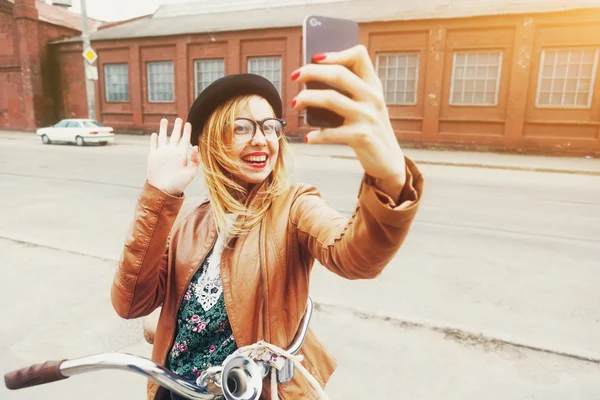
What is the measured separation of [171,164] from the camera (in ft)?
4.45

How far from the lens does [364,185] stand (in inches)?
40.9

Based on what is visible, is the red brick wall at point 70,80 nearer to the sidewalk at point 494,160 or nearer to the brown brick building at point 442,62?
the brown brick building at point 442,62

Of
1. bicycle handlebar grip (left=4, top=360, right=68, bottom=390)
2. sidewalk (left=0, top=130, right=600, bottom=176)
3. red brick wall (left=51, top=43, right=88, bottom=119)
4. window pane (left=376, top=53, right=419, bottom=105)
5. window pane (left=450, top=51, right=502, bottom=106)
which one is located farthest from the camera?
red brick wall (left=51, top=43, right=88, bottom=119)

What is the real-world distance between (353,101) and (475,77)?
2016 cm

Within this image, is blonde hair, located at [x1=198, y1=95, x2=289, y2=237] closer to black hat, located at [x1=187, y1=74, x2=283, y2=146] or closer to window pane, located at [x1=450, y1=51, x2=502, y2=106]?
black hat, located at [x1=187, y1=74, x2=283, y2=146]

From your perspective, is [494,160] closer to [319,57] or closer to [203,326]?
[203,326]

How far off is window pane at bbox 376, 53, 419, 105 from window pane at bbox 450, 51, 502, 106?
5.75 ft

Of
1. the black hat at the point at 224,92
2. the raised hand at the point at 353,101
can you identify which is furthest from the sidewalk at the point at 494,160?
the raised hand at the point at 353,101

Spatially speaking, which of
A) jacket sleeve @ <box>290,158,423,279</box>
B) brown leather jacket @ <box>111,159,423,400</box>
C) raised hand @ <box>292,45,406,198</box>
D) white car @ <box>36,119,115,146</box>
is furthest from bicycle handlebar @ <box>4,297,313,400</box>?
white car @ <box>36,119,115,146</box>

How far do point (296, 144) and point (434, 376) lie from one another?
1899 centimetres

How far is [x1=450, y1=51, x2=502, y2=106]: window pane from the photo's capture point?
18.5 metres

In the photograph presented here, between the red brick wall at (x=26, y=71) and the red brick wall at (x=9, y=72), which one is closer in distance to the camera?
the red brick wall at (x=26, y=71)

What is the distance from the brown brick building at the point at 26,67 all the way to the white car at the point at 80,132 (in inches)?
345

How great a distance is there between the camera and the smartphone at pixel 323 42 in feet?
2.88
